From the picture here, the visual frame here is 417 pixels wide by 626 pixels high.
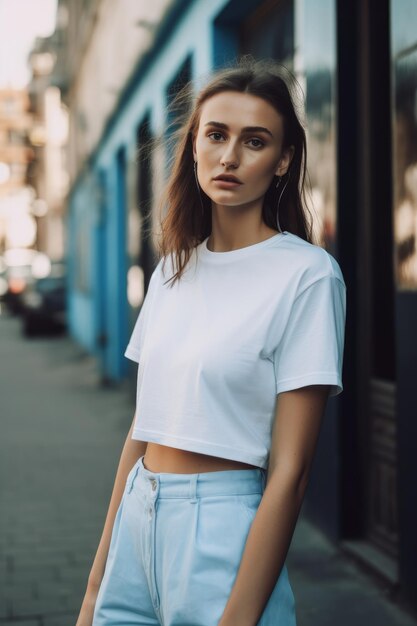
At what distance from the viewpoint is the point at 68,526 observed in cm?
547

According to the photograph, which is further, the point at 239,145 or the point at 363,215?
the point at 363,215

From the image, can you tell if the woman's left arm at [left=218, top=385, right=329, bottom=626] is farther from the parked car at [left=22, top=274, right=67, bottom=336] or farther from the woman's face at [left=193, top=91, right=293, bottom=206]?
the parked car at [left=22, top=274, right=67, bottom=336]

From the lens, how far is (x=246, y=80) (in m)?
1.68

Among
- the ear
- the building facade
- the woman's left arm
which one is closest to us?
the woman's left arm

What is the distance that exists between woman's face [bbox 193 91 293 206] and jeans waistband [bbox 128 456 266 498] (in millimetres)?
531

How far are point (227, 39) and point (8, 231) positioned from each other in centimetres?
7848

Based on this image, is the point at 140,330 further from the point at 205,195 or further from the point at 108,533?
the point at 108,533

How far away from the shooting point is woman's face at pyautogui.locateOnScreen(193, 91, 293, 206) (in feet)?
5.43

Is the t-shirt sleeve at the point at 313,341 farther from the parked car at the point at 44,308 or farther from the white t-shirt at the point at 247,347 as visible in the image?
→ the parked car at the point at 44,308

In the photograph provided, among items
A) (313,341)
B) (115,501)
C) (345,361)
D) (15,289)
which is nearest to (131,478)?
(115,501)

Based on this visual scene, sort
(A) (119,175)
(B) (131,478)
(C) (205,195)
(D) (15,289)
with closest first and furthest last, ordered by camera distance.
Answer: (B) (131,478) → (C) (205,195) → (A) (119,175) → (D) (15,289)

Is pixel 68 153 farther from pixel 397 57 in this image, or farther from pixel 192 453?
pixel 192 453

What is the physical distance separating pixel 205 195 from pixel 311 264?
411mm

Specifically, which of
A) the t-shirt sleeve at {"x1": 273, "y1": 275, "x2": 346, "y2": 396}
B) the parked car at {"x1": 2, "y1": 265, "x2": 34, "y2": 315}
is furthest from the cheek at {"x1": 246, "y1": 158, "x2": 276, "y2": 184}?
the parked car at {"x1": 2, "y1": 265, "x2": 34, "y2": 315}
